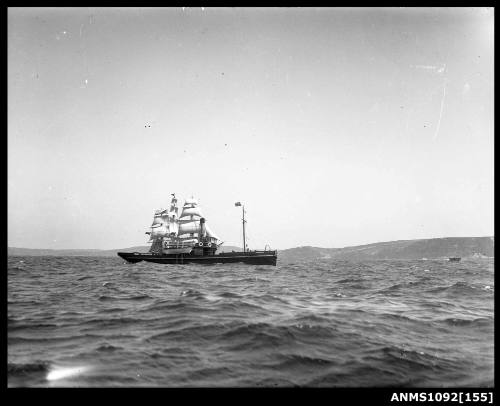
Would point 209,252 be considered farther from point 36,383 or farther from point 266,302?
point 36,383

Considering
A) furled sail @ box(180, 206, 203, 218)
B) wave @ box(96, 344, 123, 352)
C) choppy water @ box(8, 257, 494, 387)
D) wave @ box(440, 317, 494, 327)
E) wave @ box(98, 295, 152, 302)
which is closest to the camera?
choppy water @ box(8, 257, 494, 387)

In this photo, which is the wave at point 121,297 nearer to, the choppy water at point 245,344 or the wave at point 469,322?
the choppy water at point 245,344

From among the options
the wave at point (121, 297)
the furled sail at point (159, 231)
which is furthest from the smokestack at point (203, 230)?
the wave at point (121, 297)

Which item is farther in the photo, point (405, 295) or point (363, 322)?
point (405, 295)

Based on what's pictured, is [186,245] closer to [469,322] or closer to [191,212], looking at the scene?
[191,212]

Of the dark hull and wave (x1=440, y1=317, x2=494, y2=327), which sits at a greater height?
wave (x1=440, y1=317, x2=494, y2=327)

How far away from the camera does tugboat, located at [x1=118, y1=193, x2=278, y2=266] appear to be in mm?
60500

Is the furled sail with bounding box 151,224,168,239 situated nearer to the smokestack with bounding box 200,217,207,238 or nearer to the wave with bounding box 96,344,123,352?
the smokestack with bounding box 200,217,207,238

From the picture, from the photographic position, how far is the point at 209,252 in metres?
68.4

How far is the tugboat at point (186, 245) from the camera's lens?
60.5 m

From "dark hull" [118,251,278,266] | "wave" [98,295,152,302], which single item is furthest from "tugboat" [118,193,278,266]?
"wave" [98,295,152,302]

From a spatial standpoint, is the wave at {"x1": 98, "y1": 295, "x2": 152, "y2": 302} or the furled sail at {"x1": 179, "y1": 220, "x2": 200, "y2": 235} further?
the furled sail at {"x1": 179, "y1": 220, "x2": 200, "y2": 235}
